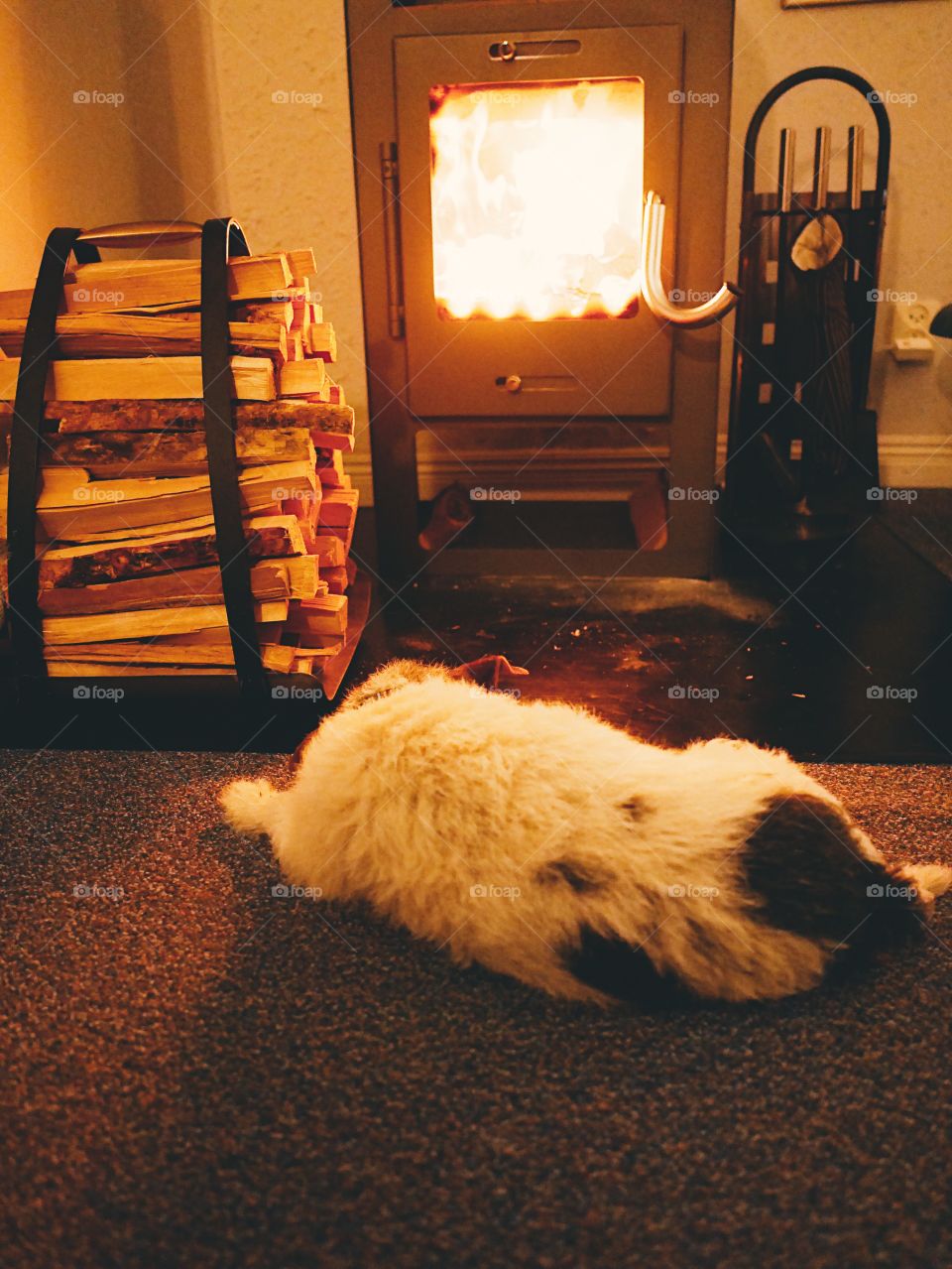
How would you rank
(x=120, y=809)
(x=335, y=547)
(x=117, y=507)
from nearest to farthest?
(x=120, y=809) → (x=117, y=507) → (x=335, y=547)

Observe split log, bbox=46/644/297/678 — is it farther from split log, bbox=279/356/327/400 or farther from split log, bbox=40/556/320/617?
split log, bbox=279/356/327/400

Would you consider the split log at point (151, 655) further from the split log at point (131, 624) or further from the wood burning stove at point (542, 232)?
the wood burning stove at point (542, 232)

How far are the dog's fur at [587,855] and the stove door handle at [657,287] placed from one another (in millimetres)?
1438

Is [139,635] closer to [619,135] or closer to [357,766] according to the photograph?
[357,766]

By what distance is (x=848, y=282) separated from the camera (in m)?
2.64

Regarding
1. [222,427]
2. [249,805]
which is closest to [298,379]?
[222,427]

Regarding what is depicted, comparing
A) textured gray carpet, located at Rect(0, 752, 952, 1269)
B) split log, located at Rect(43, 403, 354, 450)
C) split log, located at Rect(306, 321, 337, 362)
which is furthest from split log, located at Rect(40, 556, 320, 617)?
textured gray carpet, located at Rect(0, 752, 952, 1269)

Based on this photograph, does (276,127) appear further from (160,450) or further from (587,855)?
(587,855)

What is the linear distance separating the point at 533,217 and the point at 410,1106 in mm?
2128

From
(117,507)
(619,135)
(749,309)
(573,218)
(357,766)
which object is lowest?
(357,766)

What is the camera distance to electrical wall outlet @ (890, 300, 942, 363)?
312 cm

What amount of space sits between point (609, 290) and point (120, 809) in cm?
173

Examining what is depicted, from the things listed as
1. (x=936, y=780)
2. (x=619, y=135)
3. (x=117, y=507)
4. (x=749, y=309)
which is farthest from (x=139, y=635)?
(x=749, y=309)

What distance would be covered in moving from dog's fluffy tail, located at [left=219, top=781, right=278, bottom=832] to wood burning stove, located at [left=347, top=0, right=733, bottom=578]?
4.12ft
